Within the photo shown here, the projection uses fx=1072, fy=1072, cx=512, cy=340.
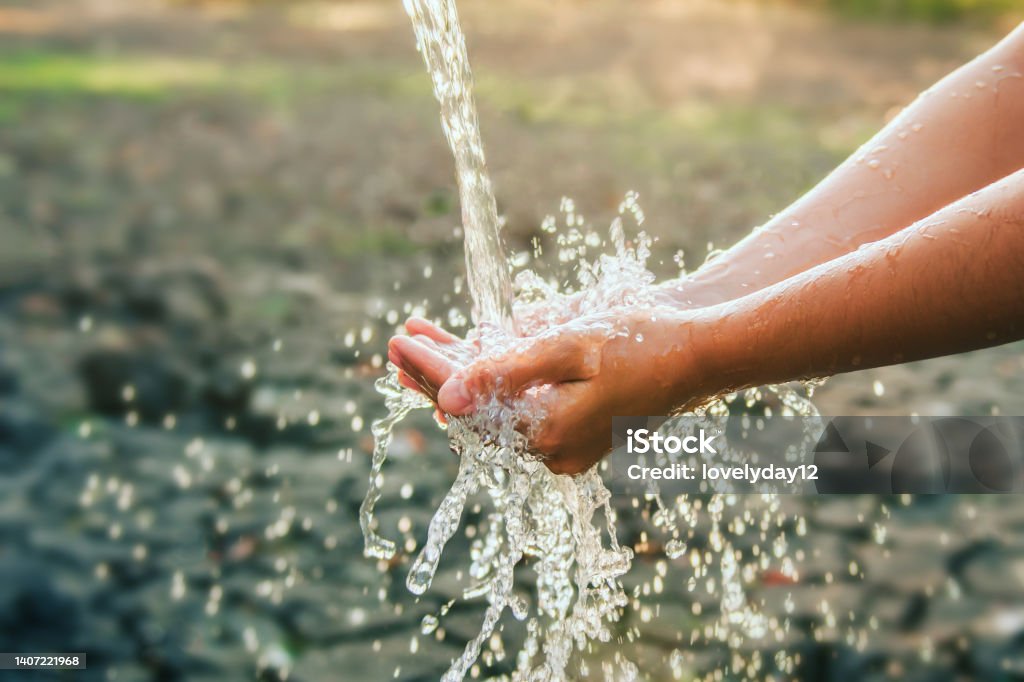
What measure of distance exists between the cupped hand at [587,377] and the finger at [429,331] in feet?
0.79

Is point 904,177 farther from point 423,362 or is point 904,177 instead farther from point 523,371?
point 423,362

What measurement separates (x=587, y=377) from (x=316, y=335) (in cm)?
246

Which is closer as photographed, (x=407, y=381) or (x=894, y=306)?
(x=894, y=306)

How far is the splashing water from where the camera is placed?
2.15 metres

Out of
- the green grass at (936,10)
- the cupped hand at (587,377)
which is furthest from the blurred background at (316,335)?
the green grass at (936,10)

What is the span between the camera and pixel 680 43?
10.8 m

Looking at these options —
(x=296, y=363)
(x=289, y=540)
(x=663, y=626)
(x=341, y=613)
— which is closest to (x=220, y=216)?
(x=296, y=363)

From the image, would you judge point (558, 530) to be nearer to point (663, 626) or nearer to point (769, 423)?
point (663, 626)

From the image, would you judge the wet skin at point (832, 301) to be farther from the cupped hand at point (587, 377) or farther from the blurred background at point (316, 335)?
the blurred background at point (316, 335)

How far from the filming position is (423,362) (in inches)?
76.6

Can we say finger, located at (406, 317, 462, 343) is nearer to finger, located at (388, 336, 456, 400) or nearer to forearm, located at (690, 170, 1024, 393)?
finger, located at (388, 336, 456, 400)

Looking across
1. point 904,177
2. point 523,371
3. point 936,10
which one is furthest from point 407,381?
point 936,10

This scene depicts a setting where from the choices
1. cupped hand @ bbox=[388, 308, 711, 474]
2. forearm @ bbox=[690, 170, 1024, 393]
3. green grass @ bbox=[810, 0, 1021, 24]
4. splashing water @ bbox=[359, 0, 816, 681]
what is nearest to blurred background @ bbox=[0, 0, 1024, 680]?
splashing water @ bbox=[359, 0, 816, 681]

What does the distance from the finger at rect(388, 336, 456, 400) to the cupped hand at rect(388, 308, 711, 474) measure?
0.06 metres
